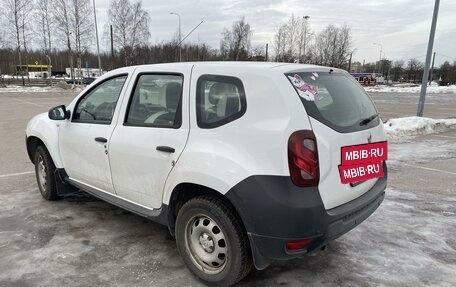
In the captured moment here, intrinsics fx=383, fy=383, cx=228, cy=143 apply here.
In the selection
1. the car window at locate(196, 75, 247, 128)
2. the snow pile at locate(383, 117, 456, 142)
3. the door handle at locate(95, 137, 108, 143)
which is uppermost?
the car window at locate(196, 75, 247, 128)

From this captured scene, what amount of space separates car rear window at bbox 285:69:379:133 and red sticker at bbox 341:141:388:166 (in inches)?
5.8

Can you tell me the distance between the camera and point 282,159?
8.34ft

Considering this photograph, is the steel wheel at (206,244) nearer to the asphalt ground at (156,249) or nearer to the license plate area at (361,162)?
the asphalt ground at (156,249)

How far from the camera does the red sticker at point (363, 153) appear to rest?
9.32 feet

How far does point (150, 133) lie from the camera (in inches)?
130

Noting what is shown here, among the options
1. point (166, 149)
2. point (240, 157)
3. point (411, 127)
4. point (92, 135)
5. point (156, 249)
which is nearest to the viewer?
point (240, 157)

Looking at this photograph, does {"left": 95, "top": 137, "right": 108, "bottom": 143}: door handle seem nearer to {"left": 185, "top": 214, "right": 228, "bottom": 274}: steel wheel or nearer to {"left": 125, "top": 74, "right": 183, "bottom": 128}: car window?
{"left": 125, "top": 74, "right": 183, "bottom": 128}: car window

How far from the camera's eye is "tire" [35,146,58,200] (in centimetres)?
473

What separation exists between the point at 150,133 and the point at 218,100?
74 cm

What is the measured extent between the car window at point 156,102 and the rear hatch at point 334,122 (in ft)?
3.27

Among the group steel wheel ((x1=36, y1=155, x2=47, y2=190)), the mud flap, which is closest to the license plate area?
the mud flap

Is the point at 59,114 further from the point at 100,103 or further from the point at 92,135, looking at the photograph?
the point at 92,135

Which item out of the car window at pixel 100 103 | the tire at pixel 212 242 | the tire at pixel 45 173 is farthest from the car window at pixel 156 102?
the tire at pixel 45 173

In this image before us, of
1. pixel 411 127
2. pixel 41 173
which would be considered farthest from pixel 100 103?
pixel 411 127
